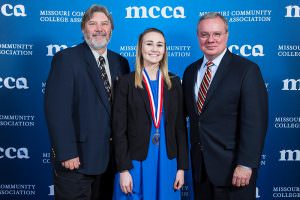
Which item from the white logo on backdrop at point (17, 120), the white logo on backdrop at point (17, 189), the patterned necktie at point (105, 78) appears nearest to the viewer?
the patterned necktie at point (105, 78)

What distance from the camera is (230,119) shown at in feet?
7.50

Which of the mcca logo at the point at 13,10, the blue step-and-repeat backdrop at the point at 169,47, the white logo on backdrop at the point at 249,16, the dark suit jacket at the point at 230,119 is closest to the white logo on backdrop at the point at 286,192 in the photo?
the blue step-and-repeat backdrop at the point at 169,47

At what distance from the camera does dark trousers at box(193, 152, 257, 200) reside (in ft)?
7.74

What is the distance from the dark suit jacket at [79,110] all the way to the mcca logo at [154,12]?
4.01 feet

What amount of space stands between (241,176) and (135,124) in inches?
30.9

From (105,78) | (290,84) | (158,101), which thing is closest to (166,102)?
(158,101)

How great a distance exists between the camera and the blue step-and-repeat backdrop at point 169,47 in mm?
3531

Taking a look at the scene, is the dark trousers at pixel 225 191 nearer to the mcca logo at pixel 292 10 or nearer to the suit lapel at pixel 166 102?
the suit lapel at pixel 166 102

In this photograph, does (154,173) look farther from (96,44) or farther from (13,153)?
(13,153)

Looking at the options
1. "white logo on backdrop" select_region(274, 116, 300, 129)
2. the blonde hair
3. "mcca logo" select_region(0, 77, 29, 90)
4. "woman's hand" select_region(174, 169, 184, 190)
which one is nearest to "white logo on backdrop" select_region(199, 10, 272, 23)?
"white logo on backdrop" select_region(274, 116, 300, 129)

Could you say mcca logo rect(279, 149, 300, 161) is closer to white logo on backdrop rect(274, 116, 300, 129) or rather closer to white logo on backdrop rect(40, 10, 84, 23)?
white logo on backdrop rect(274, 116, 300, 129)

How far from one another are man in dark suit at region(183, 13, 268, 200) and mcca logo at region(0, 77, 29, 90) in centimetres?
202

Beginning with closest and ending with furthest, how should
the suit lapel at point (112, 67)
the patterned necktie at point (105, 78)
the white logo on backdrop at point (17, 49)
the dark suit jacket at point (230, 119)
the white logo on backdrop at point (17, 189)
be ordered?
the dark suit jacket at point (230, 119) < the patterned necktie at point (105, 78) < the suit lapel at point (112, 67) < the white logo on backdrop at point (17, 49) < the white logo on backdrop at point (17, 189)

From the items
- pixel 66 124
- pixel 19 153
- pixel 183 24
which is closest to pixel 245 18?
pixel 183 24
